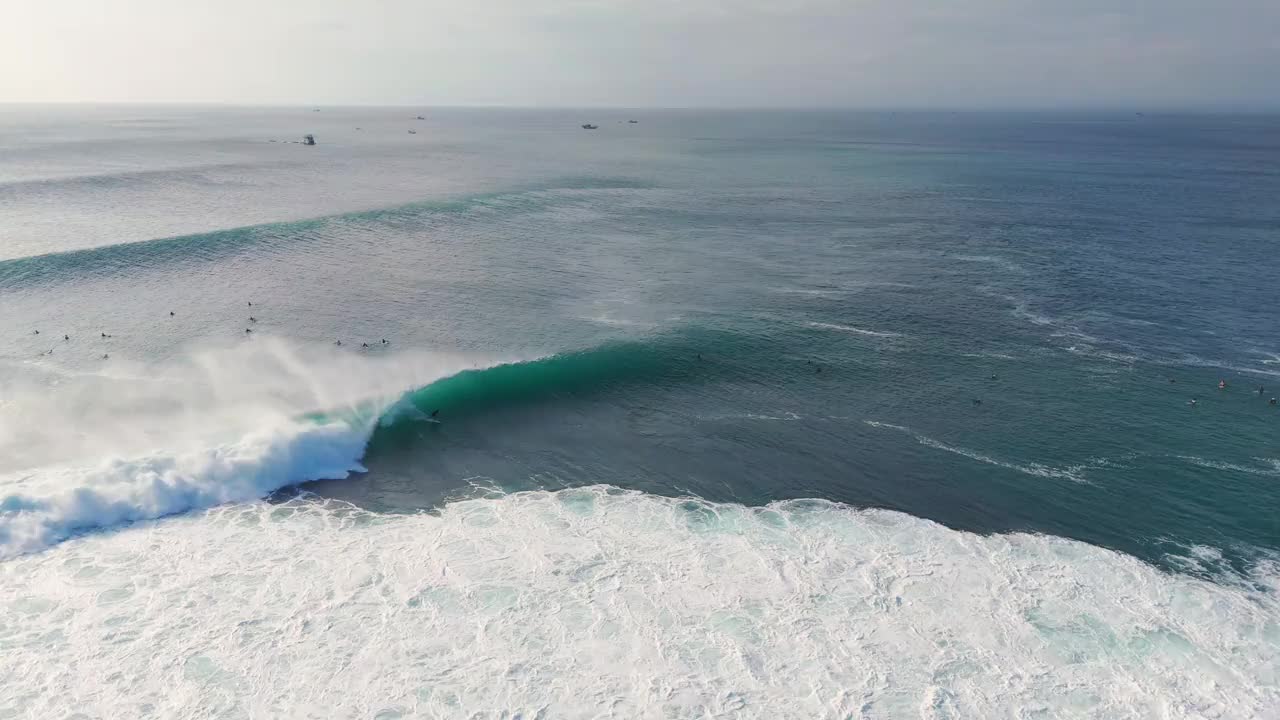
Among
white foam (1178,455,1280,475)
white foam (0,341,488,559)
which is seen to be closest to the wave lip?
white foam (0,341,488,559)

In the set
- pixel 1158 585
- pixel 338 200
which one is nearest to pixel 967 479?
pixel 1158 585

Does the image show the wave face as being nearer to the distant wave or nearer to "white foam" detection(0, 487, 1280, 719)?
"white foam" detection(0, 487, 1280, 719)

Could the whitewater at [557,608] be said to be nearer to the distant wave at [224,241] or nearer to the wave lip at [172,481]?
the wave lip at [172,481]

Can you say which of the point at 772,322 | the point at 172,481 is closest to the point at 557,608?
the point at 172,481

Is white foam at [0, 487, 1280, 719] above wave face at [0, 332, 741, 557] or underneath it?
underneath

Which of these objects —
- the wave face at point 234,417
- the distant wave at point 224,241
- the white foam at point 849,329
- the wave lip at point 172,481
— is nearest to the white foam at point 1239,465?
the white foam at point 849,329

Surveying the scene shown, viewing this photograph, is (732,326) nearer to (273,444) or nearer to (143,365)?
(273,444)

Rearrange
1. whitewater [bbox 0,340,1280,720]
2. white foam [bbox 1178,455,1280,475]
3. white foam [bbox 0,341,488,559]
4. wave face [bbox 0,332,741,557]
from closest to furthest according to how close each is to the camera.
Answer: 1. whitewater [bbox 0,340,1280,720]
2. white foam [bbox 0,341,488,559]
3. wave face [bbox 0,332,741,557]
4. white foam [bbox 1178,455,1280,475]
